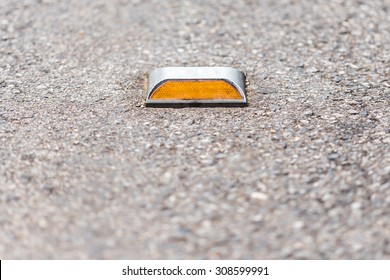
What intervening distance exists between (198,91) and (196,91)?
11mm

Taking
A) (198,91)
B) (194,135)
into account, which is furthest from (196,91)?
(194,135)

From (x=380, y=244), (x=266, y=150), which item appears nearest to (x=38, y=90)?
(x=266, y=150)

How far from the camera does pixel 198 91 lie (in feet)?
13.0

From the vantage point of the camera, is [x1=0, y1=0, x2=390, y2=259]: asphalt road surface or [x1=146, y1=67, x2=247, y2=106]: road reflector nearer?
[x1=0, y1=0, x2=390, y2=259]: asphalt road surface

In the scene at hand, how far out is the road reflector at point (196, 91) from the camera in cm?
395

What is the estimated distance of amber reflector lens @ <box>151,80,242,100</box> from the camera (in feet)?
13.0

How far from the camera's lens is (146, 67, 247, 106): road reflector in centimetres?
395

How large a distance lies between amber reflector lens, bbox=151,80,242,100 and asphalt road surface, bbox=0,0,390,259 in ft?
0.31

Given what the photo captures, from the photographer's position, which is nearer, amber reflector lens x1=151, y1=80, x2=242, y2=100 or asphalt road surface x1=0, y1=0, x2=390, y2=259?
asphalt road surface x1=0, y1=0, x2=390, y2=259

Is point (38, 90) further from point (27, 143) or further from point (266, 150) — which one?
point (266, 150)

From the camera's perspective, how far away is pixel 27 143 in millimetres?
3590

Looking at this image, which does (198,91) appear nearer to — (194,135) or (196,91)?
(196,91)

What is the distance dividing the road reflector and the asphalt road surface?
0.25ft

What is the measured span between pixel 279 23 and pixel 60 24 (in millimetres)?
1542
